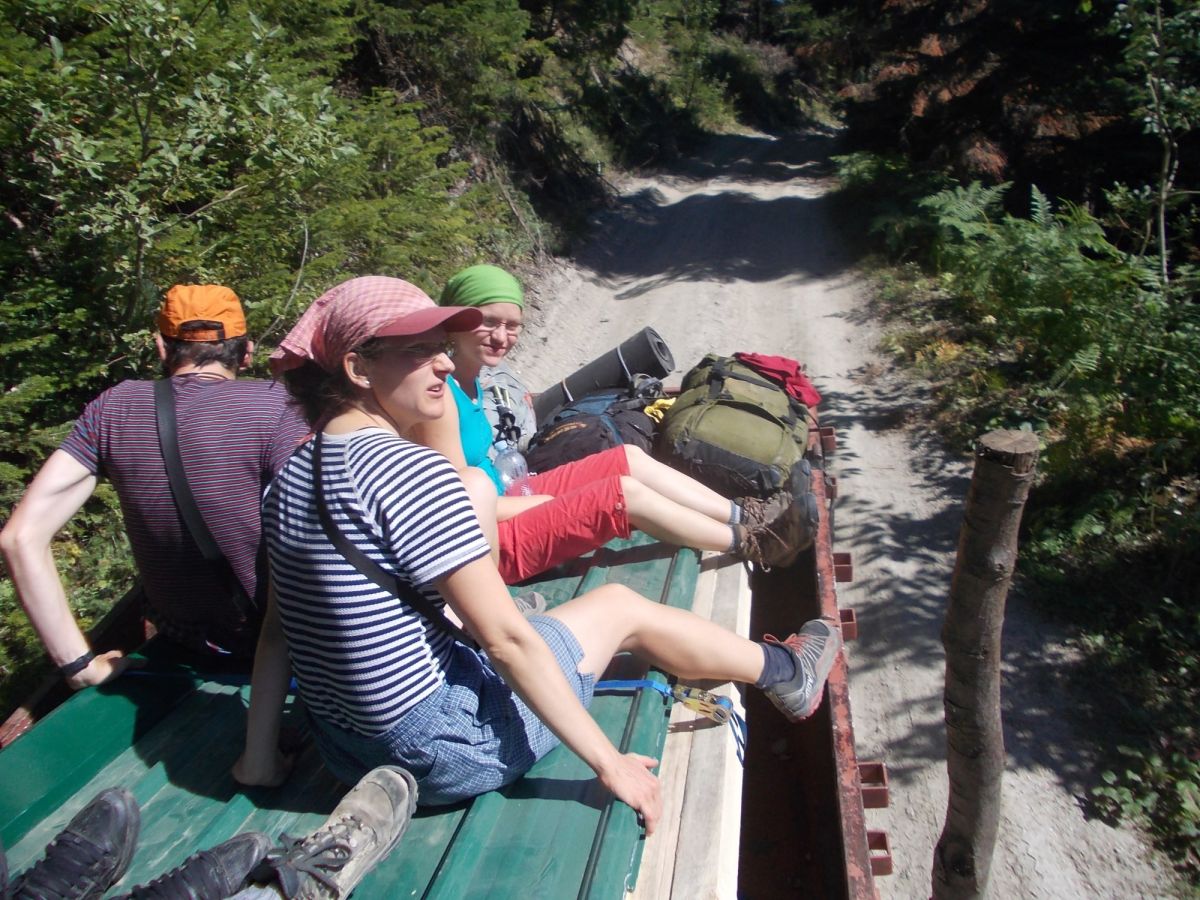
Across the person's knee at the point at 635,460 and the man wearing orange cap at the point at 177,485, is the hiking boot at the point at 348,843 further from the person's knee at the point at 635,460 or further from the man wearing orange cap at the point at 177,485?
the person's knee at the point at 635,460

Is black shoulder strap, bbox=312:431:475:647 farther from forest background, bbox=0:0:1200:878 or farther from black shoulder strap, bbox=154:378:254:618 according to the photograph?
forest background, bbox=0:0:1200:878

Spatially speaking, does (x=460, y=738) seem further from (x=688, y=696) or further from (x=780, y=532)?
(x=780, y=532)

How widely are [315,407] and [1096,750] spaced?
3894 mm

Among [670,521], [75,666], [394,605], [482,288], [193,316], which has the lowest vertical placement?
[670,521]

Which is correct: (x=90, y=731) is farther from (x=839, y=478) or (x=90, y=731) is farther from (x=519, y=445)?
(x=839, y=478)

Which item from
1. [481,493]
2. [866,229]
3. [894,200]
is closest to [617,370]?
[481,493]

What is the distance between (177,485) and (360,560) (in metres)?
0.96

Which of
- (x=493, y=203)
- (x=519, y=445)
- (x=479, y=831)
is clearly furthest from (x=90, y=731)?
(x=493, y=203)

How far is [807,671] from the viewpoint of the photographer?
9.35 feet

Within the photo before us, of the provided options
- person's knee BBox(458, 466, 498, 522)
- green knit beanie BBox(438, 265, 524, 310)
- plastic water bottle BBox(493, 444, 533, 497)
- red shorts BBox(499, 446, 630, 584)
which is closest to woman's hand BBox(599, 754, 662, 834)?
person's knee BBox(458, 466, 498, 522)

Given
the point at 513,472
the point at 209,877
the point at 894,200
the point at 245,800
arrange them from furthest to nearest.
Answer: the point at 894,200 < the point at 513,472 < the point at 245,800 < the point at 209,877

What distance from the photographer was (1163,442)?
5.55 m

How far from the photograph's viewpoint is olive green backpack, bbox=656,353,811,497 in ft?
13.1

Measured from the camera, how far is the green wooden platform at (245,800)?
6.55 feet
